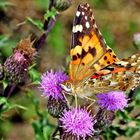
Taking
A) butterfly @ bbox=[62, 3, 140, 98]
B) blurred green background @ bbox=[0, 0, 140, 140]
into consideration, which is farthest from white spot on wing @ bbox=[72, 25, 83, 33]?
blurred green background @ bbox=[0, 0, 140, 140]

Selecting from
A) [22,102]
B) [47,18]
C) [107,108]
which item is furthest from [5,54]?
[107,108]

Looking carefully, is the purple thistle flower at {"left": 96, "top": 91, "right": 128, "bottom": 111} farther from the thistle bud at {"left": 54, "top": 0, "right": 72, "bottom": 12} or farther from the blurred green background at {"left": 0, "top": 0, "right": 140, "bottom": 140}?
the blurred green background at {"left": 0, "top": 0, "right": 140, "bottom": 140}

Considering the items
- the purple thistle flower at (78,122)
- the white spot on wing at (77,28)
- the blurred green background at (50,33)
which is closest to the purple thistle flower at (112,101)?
the purple thistle flower at (78,122)

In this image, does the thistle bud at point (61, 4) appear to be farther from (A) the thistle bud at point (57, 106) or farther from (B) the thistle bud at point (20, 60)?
(A) the thistle bud at point (57, 106)

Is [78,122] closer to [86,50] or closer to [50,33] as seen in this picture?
[86,50]

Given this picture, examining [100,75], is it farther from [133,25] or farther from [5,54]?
[133,25]
